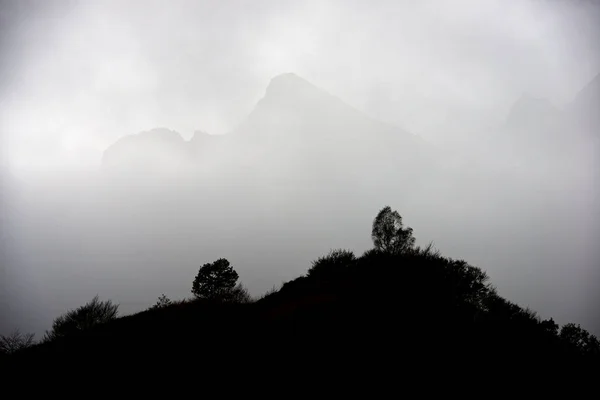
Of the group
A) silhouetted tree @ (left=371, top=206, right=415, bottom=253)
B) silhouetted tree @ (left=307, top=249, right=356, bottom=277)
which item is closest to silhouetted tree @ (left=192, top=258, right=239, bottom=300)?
silhouetted tree @ (left=307, top=249, right=356, bottom=277)

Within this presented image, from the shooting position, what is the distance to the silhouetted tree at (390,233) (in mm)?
36219

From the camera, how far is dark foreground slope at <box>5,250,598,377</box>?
22.0 feet

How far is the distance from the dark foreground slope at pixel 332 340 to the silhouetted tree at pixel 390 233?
2620cm

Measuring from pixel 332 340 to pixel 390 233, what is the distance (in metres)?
32.6

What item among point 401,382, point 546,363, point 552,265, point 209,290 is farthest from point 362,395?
point 552,265

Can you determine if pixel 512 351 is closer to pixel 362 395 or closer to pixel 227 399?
pixel 362 395

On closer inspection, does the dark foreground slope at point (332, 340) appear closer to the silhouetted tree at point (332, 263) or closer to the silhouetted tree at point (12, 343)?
the silhouetted tree at point (332, 263)

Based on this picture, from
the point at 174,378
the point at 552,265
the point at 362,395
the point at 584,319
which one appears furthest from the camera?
the point at 552,265

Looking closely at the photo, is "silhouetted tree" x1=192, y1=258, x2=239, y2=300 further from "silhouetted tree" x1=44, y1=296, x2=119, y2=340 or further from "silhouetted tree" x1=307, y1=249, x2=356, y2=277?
"silhouetted tree" x1=307, y1=249, x2=356, y2=277

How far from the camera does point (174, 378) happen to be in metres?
6.34

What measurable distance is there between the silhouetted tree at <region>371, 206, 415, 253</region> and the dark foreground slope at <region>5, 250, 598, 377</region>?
26.2 metres

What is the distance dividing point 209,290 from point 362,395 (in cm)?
3174

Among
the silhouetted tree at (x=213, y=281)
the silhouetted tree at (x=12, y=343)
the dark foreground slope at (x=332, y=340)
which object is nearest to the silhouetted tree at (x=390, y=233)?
the silhouetted tree at (x=213, y=281)

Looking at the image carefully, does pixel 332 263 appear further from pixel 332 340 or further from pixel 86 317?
pixel 86 317
